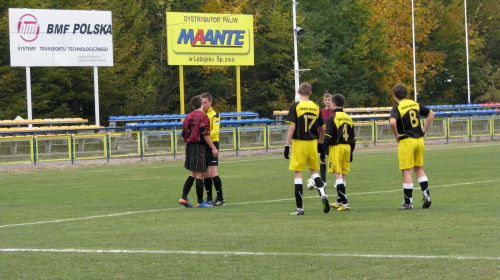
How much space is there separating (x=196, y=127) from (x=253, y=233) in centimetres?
396

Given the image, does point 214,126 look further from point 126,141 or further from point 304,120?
point 126,141

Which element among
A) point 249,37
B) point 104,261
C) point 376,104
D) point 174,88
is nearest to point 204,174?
point 104,261

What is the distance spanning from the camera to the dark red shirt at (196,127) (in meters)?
13.5

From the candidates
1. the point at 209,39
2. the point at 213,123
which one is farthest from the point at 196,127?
the point at 209,39

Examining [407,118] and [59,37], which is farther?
[59,37]

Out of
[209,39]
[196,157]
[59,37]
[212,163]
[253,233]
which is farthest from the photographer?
[209,39]

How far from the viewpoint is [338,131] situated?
41.7 feet

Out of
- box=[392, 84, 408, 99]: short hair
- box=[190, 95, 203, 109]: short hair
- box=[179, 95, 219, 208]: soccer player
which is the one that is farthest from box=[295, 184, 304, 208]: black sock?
box=[190, 95, 203, 109]: short hair

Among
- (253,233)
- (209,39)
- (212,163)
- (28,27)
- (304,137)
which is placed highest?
(28,27)

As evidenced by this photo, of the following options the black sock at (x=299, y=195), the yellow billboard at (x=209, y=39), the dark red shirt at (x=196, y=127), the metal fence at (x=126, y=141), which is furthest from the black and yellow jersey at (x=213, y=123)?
the yellow billboard at (x=209, y=39)

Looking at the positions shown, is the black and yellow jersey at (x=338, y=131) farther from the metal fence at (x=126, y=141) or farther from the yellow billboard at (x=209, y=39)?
the yellow billboard at (x=209, y=39)

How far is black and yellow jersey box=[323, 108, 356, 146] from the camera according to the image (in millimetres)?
12719

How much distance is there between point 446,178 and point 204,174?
6789mm

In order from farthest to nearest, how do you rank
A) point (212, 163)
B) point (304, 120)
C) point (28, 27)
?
point (28, 27)
point (212, 163)
point (304, 120)
